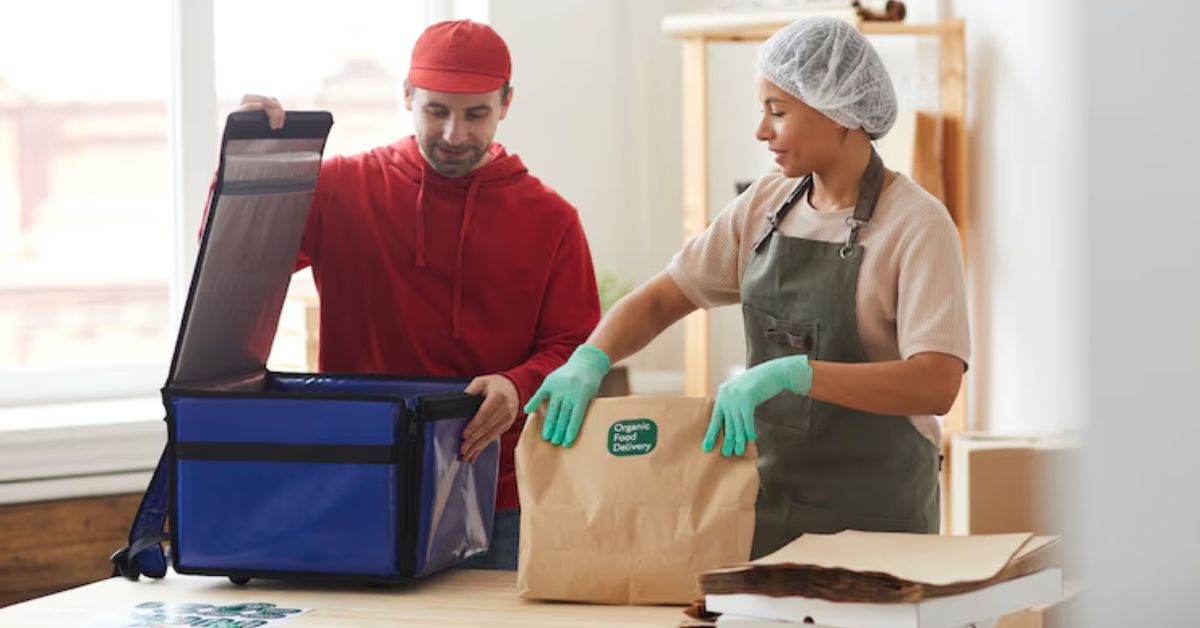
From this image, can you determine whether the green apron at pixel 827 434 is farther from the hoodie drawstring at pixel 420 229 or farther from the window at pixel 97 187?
the window at pixel 97 187

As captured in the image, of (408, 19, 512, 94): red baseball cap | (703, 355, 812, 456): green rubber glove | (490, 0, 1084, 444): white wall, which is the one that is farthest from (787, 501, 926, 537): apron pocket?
(490, 0, 1084, 444): white wall

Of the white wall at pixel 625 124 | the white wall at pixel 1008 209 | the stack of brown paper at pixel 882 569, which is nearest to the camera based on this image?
the stack of brown paper at pixel 882 569

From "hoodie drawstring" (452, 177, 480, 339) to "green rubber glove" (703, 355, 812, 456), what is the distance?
0.60 metres

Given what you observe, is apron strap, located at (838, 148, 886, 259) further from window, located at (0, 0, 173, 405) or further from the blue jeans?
window, located at (0, 0, 173, 405)

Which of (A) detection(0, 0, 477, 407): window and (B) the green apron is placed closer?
(B) the green apron

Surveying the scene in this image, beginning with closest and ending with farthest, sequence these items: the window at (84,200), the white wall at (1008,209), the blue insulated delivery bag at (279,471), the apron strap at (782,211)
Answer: the blue insulated delivery bag at (279,471)
the apron strap at (782,211)
the white wall at (1008,209)
the window at (84,200)

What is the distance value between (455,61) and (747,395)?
78cm

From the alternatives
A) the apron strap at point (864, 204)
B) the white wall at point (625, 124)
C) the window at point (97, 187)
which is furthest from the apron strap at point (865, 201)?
the white wall at point (625, 124)

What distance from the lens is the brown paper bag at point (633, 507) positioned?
164cm

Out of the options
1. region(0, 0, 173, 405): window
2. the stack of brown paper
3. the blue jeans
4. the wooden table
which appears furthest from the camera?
region(0, 0, 173, 405): window

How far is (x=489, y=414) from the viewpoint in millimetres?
1866

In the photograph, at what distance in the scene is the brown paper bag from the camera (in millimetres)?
1642

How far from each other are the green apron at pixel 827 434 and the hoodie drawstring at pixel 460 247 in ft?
1.58

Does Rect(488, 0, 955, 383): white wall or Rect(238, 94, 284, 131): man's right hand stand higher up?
Rect(488, 0, 955, 383): white wall
